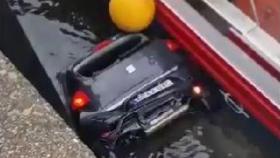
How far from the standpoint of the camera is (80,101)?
214 centimetres

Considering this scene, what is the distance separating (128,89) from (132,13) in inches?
10.7

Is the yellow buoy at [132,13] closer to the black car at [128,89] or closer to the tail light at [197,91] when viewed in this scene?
the black car at [128,89]

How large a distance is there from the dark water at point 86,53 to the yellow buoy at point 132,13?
0.12 m

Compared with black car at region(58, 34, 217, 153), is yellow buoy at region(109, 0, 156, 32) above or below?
above

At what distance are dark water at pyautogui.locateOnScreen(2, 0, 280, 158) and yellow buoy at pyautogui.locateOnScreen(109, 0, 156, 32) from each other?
12 cm

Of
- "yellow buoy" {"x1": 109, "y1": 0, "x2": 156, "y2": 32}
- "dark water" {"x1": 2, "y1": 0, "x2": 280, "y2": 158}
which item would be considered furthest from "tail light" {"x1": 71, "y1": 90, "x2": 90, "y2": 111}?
"yellow buoy" {"x1": 109, "y1": 0, "x2": 156, "y2": 32}

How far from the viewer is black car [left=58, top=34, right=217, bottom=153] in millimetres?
2113

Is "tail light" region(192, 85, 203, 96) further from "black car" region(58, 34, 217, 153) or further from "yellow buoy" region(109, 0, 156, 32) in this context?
"yellow buoy" region(109, 0, 156, 32)

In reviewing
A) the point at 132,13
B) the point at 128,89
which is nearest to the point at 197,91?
the point at 128,89

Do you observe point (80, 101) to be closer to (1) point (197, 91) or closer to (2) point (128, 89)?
(2) point (128, 89)

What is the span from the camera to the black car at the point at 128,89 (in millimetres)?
2113

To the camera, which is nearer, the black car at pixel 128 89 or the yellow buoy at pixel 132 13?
the black car at pixel 128 89

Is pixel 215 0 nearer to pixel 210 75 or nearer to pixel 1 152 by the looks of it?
pixel 210 75

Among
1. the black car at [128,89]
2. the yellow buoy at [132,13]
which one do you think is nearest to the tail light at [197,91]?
the black car at [128,89]
